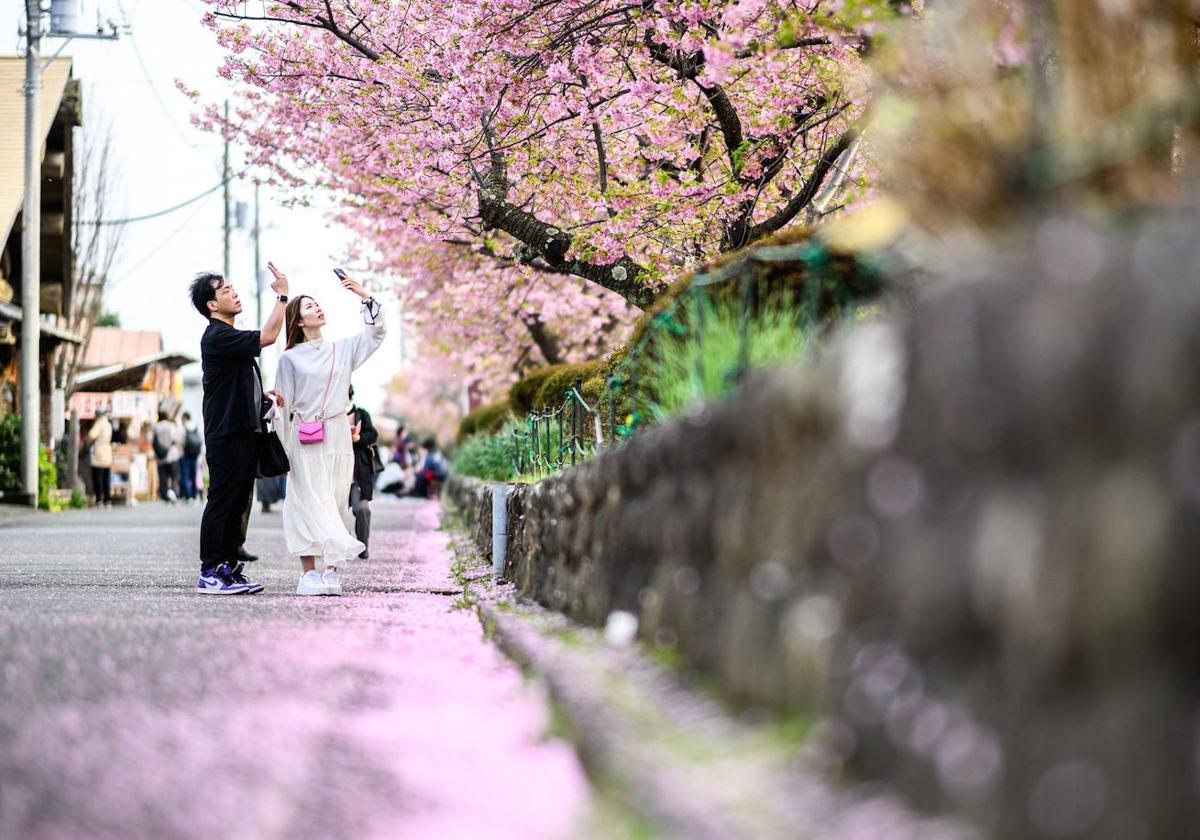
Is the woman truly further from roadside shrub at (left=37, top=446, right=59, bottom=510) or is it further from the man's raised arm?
roadside shrub at (left=37, top=446, right=59, bottom=510)

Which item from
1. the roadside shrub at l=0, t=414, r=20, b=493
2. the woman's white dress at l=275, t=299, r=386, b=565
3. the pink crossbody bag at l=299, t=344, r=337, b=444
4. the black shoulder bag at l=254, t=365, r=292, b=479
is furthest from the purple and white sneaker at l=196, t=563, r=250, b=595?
the roadside shrub at l=0, t=414, r=20, b=493

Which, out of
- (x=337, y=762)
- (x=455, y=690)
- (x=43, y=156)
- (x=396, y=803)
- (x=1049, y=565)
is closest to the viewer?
(x=1049, y=565)

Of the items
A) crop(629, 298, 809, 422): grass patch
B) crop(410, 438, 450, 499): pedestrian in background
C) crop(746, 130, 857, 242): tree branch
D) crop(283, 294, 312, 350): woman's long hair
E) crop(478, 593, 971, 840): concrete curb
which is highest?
crop(746, 130, 857, 242): tree branch

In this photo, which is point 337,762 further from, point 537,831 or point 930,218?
point 930,218

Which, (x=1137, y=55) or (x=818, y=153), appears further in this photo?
(x=818, y=153)

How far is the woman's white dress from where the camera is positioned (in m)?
9.78

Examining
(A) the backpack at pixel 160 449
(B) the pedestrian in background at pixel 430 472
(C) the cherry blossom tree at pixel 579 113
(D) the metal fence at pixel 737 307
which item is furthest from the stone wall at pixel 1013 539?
(A) the backpack at pixel 160 449

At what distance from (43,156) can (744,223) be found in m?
21.5

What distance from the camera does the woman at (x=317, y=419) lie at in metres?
9.79

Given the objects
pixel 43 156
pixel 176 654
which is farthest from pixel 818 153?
pixel 43 156

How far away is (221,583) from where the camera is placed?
9.94m

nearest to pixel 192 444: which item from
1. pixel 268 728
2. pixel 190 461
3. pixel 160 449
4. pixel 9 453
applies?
pixel 190 461

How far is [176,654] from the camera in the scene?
20.0ft

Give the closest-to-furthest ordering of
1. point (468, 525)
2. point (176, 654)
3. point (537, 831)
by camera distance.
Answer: point (537, 831) → point (176, 654) → point (468, 525)
